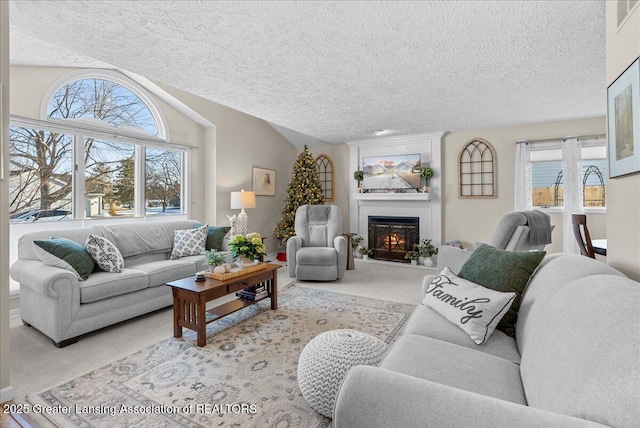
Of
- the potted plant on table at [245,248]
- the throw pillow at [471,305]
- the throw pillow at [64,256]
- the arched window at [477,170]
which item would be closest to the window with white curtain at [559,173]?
the arched window at [477,170]

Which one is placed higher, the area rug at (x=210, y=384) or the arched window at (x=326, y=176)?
the arched window at (x=326, y=176)

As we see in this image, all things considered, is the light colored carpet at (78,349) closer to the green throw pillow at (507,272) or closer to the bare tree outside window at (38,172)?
the bare tree outside window at (38,172)

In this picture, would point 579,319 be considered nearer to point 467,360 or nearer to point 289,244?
point 467,360

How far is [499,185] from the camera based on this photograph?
5078mm

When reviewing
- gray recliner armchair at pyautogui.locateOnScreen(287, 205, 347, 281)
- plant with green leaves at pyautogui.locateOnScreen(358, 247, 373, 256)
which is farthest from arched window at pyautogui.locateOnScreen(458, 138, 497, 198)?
gray recliner armchair at pyautogui.locateOnScreen(287, 205, 347, 281)

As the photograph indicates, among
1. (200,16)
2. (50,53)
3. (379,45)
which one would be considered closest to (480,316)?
(379,45)

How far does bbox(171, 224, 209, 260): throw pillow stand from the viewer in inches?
149

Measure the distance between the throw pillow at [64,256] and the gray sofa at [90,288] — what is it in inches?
2.8

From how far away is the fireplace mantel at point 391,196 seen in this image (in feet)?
17.9

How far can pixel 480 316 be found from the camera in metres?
1.61

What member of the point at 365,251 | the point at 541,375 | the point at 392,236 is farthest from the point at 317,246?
the point at 541,375

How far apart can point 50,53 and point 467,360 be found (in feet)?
14.0

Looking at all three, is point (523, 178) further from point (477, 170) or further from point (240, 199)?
point (240, 199)

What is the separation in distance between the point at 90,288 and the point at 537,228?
3.75 meters
